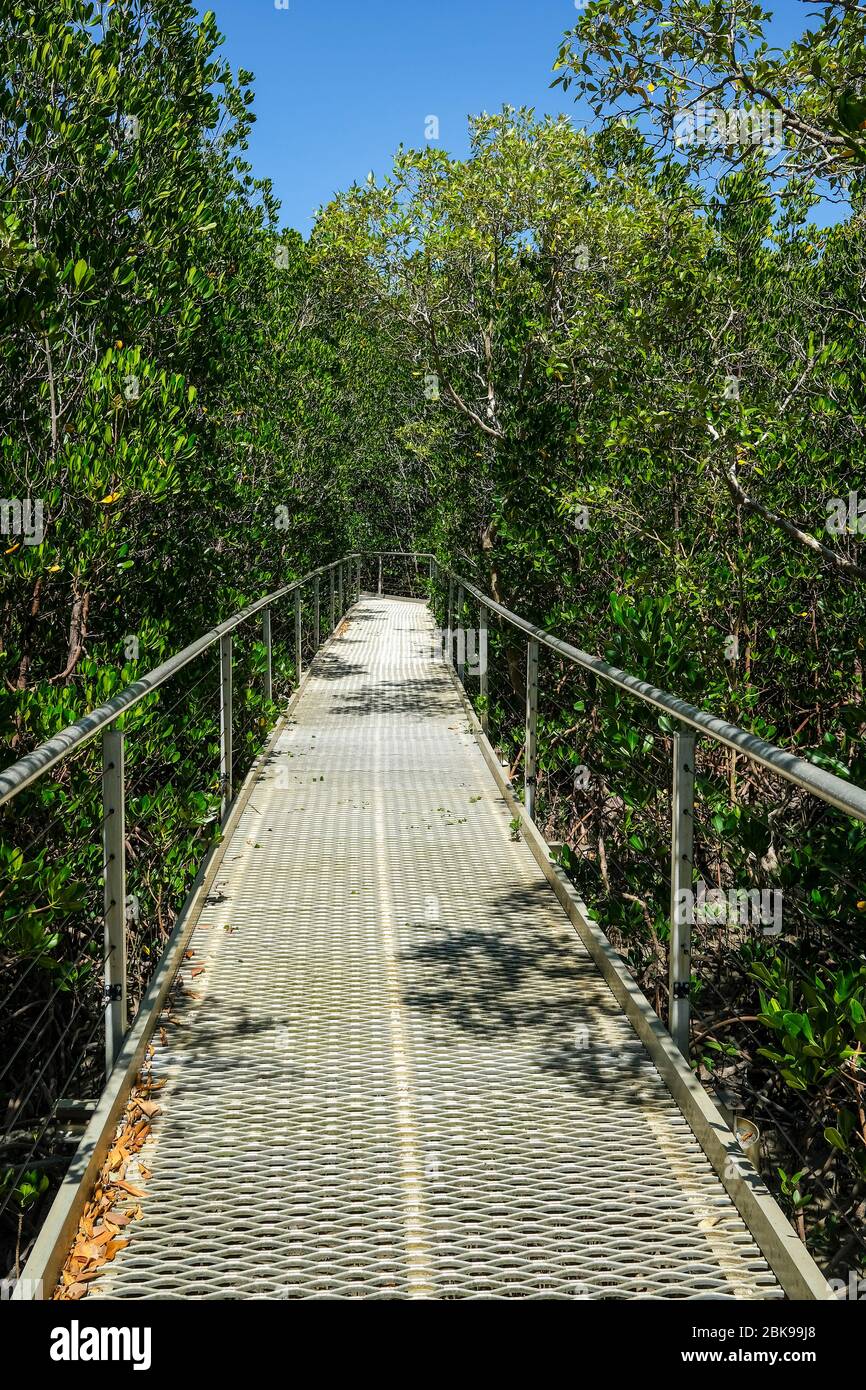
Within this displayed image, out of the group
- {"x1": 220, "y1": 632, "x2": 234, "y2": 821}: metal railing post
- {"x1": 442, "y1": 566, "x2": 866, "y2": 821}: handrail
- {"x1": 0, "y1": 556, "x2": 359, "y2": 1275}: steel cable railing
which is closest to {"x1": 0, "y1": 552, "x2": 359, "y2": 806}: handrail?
{"x1": 0, "y1": 556, "x2": 359, "y2": 1275}: steel cable railing

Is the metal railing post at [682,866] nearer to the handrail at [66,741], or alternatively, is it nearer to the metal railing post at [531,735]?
the handrail at [66,741]

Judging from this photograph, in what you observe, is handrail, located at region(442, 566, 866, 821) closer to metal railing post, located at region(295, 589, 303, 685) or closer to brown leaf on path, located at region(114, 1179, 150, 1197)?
brown leaf on path, located at region(114, 1179, 150, 1197)

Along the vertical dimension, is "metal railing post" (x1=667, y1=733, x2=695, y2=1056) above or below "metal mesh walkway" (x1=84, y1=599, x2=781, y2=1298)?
above

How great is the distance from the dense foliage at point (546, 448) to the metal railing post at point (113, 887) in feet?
0.47

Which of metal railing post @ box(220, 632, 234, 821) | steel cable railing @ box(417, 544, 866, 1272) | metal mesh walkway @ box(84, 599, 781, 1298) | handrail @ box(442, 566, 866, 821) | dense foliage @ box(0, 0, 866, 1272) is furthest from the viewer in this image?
metal railing post @ box(220, 632, 234, 821)

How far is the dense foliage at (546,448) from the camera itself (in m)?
5.17

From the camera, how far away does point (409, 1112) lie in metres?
3.25

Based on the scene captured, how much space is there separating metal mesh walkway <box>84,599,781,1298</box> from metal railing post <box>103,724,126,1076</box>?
277 millimetres

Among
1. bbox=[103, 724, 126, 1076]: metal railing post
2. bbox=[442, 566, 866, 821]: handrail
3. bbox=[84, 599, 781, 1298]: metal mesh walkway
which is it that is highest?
bbox=[442, 566, 866, 821]: handrail

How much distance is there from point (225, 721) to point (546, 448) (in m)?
5.75

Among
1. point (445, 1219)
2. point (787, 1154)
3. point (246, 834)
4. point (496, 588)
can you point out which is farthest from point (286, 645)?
point (445, 1219)

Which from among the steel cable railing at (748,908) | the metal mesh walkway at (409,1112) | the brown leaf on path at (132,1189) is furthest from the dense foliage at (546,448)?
the brown leaf on path at (132,1189)

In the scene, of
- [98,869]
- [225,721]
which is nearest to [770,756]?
[98,869]

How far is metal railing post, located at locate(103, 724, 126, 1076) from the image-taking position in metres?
3.26
